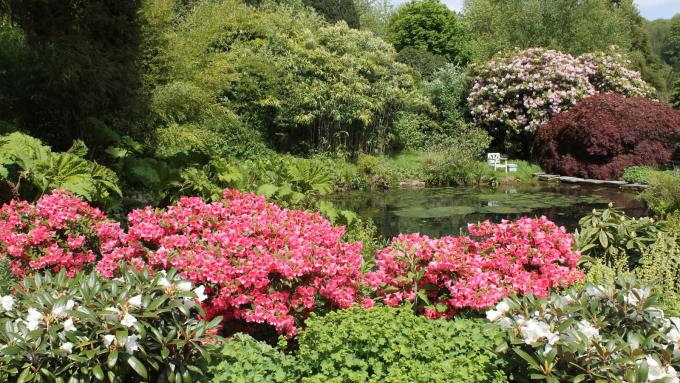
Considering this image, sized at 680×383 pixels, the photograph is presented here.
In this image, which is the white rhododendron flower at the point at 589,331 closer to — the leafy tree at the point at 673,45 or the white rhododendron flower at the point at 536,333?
the white rhododendron flower at the point at 536,333

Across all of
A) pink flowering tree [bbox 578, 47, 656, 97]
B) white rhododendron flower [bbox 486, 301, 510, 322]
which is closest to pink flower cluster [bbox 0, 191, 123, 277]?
white rhododendron flower [bbox 486, 301, 510, 322]

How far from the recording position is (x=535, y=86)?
18297 mm

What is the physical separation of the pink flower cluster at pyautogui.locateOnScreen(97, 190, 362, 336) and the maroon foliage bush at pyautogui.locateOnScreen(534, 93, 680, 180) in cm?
1443

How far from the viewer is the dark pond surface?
32.8 ft

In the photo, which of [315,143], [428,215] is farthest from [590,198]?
[315,143]

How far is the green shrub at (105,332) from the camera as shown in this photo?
2.27m

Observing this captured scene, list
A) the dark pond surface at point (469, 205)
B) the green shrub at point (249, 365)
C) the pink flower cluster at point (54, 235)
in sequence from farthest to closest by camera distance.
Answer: the dark pond surface at point (469, 205) < the pink flower cluster at point (54, 235) < the green shrub at point (249, 365)

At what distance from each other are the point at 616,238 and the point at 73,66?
4.98 meters

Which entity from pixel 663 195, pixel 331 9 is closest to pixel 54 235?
pixel 663 195

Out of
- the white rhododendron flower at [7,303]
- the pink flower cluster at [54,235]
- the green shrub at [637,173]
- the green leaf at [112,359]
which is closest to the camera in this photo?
the green leaf at [112,359]

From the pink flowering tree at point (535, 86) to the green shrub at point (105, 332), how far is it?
17.3m

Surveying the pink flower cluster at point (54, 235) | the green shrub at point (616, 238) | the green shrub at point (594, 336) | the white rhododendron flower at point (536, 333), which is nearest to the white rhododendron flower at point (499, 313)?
the green shrub at point (594, 336)

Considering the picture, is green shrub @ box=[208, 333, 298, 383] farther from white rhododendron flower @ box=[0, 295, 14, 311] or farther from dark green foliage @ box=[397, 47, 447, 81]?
dark green foliage @ box=[397, 47, 447, 81]

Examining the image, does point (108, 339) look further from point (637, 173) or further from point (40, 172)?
point (637, 173)
